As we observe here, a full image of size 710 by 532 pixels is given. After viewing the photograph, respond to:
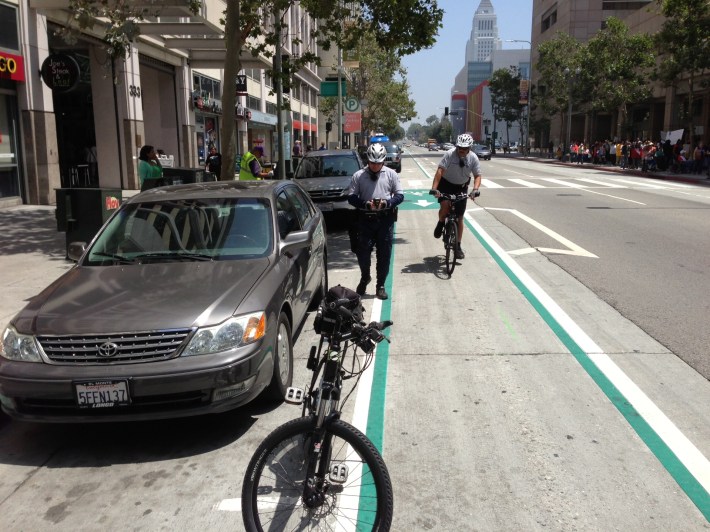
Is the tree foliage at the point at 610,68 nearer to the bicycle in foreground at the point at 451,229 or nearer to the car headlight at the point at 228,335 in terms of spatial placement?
the bicycle in foreground at the point at 451,229

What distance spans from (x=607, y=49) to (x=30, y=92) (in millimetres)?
39325

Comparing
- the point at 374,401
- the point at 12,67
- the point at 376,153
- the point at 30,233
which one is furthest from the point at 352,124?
the point at 374,401

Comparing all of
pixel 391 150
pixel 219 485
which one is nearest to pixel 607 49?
pixel 391 150

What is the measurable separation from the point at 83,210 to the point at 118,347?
266 inches

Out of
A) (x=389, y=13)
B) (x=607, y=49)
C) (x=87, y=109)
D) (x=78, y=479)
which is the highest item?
(x=607, y=49)

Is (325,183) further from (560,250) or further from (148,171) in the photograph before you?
(560,250)

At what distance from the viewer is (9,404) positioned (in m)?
4.02

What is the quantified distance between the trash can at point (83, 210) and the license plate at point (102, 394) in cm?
643

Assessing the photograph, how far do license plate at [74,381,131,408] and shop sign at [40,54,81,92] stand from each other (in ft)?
43.2

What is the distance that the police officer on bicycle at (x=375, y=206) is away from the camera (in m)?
7.53

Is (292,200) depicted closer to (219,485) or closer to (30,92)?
(219,485)

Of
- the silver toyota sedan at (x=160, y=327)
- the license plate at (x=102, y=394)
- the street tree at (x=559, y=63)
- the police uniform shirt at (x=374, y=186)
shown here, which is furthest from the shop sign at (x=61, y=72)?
the street tree at (x=559, y=63)

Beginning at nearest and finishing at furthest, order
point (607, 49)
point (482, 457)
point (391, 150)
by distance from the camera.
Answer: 1. point (482, 457)
2. point (391, 150)
3. point (607, 49)

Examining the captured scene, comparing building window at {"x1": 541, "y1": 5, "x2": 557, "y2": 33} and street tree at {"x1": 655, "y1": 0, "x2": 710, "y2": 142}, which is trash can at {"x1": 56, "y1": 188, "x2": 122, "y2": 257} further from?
building window at {"x1": 541, "y1": 5, "x2": 557, "y2": 33}
